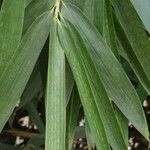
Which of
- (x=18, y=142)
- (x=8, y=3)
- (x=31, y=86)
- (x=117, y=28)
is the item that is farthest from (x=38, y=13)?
(x=18, y=142)

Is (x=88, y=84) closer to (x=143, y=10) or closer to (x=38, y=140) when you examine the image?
(x=143, y=10)

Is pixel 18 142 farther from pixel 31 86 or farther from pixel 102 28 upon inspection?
pixel 102 28

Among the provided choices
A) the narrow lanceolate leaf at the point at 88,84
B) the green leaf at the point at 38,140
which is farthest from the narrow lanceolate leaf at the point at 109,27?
the green leaf at the point at 38,140

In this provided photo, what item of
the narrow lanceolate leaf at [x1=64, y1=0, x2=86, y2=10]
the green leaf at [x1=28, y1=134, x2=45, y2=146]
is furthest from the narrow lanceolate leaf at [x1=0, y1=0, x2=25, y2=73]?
the green leaf at [x1=28, y1=134, x2=45, y2=146]

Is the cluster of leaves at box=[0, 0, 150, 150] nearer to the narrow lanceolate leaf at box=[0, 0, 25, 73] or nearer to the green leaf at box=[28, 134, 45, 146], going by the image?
the narrow lanceolate leaf at box=[0, 0, 25, 73]

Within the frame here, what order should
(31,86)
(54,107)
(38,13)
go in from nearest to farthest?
1. (54,107)
2. (38,13)
3. (31,86)

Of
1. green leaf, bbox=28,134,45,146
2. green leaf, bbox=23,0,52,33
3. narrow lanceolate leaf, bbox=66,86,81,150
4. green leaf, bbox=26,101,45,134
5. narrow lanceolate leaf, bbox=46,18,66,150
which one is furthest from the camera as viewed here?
green leaf, bbox=26,101,45,134

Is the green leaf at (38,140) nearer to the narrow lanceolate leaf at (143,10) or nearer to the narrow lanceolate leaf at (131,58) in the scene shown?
the narrow lanceolate leaf at (131,58)

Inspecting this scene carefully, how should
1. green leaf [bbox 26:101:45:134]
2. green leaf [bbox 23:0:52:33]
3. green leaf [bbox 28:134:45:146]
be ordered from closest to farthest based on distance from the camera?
green leaf [bbox 23:0:52:33]
green leaf [bbox 28:134:45:146]
green leaf [bbox 26:101:45:134]
